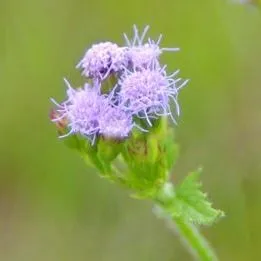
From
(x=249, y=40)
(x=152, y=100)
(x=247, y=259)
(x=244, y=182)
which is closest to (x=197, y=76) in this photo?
(x=249, y=40)

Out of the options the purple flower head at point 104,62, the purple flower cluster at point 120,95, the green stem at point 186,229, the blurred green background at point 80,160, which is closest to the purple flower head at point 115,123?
the purple flower cluster at point 120,95

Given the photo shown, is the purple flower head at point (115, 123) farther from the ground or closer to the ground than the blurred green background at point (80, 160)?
closer to the ground

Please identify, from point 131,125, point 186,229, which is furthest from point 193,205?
point 131,125

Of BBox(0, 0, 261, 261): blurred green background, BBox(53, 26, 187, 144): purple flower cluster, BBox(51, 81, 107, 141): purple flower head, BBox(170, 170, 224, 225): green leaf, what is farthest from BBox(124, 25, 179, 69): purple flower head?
BBox(0, 0, 261, 261): blurred green background

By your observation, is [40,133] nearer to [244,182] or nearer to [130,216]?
[130,216]

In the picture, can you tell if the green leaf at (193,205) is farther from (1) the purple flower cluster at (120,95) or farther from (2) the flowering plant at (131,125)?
(1) the purple flower cluster at (120,95)

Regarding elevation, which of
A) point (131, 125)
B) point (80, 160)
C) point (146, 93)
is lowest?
point (131, 125)

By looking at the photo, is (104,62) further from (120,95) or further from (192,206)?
(192,206)
